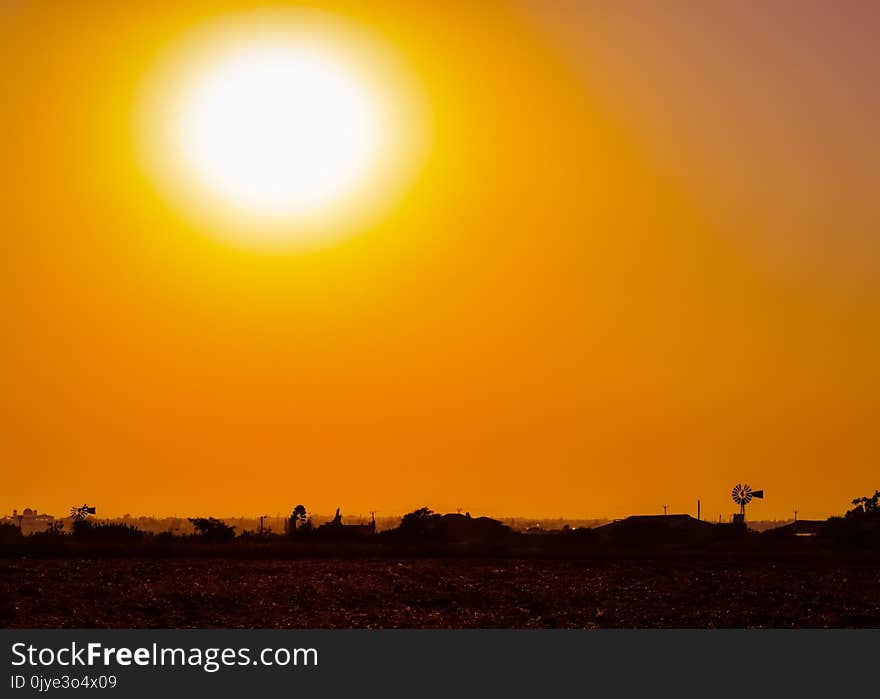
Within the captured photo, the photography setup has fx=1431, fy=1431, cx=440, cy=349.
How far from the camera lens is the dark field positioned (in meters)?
47.4

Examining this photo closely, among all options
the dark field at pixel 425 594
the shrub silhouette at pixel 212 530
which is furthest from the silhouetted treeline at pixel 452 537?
the dark field at pixel 425 594

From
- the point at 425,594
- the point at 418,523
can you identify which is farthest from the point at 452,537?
the point at 425,594

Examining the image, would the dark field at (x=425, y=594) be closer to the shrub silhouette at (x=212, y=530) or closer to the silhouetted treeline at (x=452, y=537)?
the silhouetted treeline at (x=452, y=537)

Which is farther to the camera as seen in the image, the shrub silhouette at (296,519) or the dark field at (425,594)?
the shrub silhouette at (296,519)

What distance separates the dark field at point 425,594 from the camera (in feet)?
156

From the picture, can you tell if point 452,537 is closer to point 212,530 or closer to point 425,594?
point 212,530

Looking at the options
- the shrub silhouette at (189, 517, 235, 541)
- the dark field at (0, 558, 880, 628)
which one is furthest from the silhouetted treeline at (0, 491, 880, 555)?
the dark field at (0, 558, 880, 628)

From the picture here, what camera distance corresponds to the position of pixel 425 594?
2152 inches

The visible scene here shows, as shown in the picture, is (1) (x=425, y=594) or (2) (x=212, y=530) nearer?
(1) (x=425, y=594)

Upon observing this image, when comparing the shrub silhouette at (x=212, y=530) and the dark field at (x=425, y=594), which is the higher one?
the shrub silhouette at (x=212, y=530)

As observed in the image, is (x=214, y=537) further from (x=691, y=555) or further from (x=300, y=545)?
(x=691, y=555)
